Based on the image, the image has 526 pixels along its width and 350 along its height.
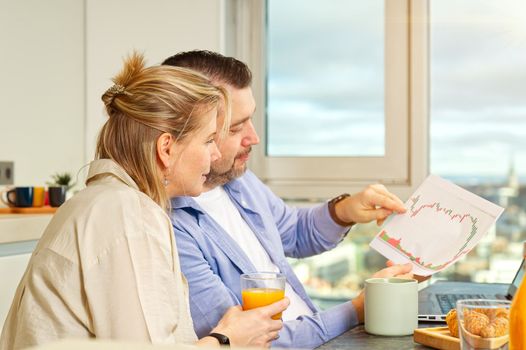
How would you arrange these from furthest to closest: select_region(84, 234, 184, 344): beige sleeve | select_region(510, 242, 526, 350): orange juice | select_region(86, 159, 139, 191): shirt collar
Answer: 1. select_region(86, 159, 139, 191): shirt collar
2. select_region(84, 234, 184, 344): beige sleeve
3. select_region(510, 242, 526, 350): orange juice

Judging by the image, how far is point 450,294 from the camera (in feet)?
6.49

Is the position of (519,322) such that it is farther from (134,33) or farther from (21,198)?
(134,33)

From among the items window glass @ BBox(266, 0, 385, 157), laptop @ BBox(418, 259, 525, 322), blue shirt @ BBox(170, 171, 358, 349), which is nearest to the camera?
blue shirt @ BBox(170, 171, 358, 349)

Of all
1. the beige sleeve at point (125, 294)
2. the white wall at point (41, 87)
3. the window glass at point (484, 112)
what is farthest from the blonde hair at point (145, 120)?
the window glass at point (484, 112)

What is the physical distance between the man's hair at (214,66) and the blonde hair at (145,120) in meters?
0.49

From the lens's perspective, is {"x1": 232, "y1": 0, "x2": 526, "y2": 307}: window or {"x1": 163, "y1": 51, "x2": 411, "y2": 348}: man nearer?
{"x1": 163, "y1": 51, "x2": 411, "y2": 348}: man

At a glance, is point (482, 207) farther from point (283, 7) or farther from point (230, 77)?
point (283, 7)

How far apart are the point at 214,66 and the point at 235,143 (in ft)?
0.70

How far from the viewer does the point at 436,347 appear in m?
1.35

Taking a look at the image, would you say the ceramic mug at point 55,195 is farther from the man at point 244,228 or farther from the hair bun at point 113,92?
the hair bun at point 113,92

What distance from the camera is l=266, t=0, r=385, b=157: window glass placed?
3361 millimetres

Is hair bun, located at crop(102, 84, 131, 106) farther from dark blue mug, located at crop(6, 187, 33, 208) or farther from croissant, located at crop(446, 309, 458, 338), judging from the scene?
dark blue mug, located at crop(6, 187, 33, 208)

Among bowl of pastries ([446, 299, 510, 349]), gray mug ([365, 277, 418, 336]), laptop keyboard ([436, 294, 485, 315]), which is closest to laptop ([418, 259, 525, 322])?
laptop keyboard ([436, 294, 485, 315])

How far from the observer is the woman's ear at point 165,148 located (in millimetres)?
1377
